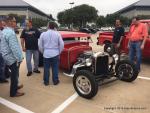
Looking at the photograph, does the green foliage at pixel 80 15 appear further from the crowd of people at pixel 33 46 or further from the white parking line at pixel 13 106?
the white parking line at pixel 13 106

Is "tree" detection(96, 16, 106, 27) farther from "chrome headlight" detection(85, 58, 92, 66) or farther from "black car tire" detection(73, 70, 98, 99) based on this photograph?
"black car tire" detection(73, 70, 98, 99)

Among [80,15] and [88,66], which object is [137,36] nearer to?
[88,66]

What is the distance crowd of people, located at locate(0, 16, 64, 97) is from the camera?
5.61m

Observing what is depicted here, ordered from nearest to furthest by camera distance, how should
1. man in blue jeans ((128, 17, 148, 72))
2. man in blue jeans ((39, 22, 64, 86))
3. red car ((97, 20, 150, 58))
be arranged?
man in blue jeans ((39, 22, 64, 86)) < man in blue jeans ((128, 17, 148, 72)) < red car ((97, 20, 150, 58))

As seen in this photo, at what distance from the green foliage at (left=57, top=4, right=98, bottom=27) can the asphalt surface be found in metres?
71.3

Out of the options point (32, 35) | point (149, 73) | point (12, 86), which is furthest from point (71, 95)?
point (149, 73)

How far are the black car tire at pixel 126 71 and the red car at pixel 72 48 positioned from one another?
3.80 ft

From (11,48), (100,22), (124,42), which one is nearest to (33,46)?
(11,48)

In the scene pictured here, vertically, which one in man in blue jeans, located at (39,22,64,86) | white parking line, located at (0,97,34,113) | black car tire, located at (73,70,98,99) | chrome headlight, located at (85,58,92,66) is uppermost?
man in blue jeans, located at (39,22,64,86)

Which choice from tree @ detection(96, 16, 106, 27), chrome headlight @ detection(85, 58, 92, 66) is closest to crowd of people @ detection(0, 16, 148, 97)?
chrome headlight @ detection(85, 58, 92, 66)

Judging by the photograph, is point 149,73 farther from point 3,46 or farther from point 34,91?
point 3,46

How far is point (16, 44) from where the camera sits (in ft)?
18.4

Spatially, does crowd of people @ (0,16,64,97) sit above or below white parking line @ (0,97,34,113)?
above

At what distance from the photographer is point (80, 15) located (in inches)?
3073
